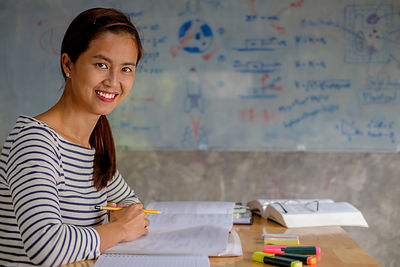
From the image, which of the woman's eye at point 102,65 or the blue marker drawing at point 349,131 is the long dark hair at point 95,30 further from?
the blue marker drawing at point 349,131

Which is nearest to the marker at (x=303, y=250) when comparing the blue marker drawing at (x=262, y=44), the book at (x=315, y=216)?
the book at (x=315, y=216)

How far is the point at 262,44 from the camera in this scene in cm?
308

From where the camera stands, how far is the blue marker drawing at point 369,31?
304 centimetres

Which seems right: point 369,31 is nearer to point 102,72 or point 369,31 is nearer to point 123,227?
point 102,72

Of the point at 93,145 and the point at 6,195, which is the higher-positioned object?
the point at 93,145

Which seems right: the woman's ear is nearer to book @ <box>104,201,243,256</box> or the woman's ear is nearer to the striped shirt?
the striped shirt

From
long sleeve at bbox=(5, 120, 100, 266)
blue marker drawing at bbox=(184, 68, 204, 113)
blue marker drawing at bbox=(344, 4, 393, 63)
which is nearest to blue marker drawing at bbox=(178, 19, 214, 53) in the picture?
blue marker drawing at bbox=(184, 68, 204, 113)

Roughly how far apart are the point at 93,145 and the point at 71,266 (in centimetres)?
44

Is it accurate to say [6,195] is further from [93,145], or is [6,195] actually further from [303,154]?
[303,154]

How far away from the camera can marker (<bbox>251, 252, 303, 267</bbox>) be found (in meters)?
0.99

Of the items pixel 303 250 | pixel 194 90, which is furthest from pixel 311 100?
pixel 303 250

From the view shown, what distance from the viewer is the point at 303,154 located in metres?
3.08

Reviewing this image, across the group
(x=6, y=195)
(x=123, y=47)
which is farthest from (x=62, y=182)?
(x=123, y=47)

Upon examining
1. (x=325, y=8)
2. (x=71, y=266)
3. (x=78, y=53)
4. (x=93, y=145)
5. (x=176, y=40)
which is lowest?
(x=71, y=266)
